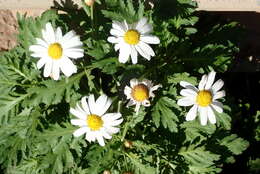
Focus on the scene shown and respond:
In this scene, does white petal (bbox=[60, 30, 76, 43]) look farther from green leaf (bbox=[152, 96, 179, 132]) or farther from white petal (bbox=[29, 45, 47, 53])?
green leaf (bbox=[152, 96, 179, 132])

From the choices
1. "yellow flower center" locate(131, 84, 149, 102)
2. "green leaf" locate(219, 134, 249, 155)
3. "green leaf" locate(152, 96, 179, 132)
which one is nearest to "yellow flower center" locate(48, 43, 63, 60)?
"yellow flower center" locate(131, 84, 149, 102)

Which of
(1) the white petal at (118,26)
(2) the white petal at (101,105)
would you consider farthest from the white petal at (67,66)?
(1) the white petal at (118,26)

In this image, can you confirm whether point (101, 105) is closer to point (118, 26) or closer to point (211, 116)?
point (118, 26)

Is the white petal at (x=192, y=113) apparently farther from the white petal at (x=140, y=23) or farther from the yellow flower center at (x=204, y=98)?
the white petal at (x=140, y=23)

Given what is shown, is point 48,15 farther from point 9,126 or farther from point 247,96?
point 247,96

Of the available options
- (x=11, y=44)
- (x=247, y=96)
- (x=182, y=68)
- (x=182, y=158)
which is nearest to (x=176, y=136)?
(x=182, y=158)
